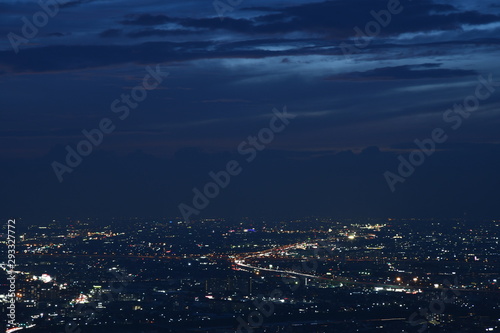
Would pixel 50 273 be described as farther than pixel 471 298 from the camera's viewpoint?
Yes

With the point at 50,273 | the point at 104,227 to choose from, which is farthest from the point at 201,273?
the point at 104,227

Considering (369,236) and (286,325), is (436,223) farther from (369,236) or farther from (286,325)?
(286,325)

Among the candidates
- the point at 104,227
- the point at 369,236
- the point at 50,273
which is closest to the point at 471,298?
the point at 50,273

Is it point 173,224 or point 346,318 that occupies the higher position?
point 173,224

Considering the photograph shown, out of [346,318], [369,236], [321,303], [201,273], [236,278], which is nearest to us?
[346,318]

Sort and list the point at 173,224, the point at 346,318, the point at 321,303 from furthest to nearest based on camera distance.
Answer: the point at 173,224 < the point at 321,303 < the point at 346,318

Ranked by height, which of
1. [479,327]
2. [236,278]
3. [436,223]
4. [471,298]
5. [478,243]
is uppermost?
[436,223]

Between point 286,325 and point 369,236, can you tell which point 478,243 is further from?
point 286,325

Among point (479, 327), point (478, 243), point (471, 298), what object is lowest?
point (479, 327)

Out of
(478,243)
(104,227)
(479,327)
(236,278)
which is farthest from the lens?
(104,227)
